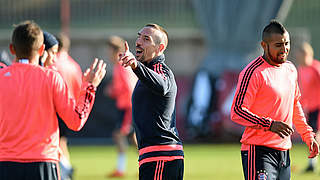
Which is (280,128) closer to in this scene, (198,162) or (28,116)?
(28,116)

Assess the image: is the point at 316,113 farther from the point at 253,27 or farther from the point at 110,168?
the point at 253,27

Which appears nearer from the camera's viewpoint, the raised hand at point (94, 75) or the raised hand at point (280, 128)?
the raised hand at point (94, 75)

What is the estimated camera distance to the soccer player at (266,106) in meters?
A: 6.45

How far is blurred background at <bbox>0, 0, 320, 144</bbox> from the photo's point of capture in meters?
19.4

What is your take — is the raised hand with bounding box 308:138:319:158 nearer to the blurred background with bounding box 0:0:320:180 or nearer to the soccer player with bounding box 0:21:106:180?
the soccer player with bounding box 0:21:106:180

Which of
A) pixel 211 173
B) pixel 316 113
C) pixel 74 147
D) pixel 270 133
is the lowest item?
pixel 74 147

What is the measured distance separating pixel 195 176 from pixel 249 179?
18.4ft

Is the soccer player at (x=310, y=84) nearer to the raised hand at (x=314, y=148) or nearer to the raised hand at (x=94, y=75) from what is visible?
the raised hand at (x=314, y=148)

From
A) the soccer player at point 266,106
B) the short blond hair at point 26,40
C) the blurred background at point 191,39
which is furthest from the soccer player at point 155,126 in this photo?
the blurred background at point 191,39

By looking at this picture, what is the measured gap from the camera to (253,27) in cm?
2094

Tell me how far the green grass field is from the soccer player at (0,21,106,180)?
619 centimetres

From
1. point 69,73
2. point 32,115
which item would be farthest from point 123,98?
point 32,115

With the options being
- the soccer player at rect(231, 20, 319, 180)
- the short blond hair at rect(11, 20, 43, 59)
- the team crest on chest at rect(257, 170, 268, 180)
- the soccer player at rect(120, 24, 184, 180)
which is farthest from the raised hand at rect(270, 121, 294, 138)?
the short blond hair at rect(11, 20, 43, 59)

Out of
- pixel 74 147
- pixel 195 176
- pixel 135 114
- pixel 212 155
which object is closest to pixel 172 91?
pixel 135 114
